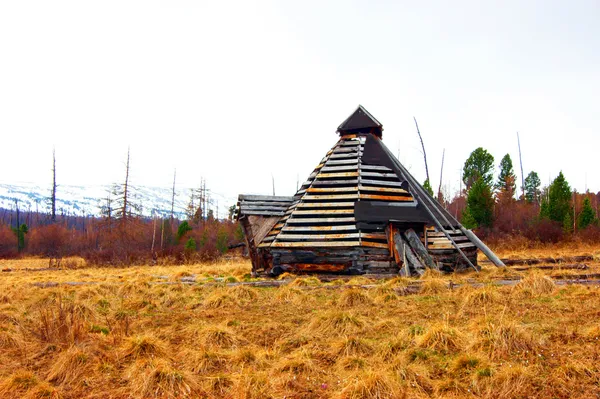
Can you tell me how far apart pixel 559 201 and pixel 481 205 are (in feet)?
18.7

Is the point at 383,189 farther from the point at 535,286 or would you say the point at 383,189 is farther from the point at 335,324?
the point at 335,324

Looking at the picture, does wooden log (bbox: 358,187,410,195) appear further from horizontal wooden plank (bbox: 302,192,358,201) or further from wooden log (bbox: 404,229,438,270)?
wooden log (bbox: 404,229,438,270)

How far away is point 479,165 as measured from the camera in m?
50.0

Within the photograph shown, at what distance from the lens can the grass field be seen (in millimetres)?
4703

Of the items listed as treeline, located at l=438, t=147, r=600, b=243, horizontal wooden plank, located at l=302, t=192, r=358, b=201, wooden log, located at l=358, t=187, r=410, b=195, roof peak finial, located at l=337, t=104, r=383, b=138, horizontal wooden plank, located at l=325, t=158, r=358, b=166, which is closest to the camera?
horizontal wooden plank, located at l=302, t=192, r=358, b=201

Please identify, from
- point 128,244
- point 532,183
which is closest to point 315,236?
point 128,244

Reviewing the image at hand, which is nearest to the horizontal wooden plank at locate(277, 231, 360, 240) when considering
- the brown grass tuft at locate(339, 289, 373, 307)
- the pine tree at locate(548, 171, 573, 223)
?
the brown grass tuft at locate(339, 289, 373, 307)

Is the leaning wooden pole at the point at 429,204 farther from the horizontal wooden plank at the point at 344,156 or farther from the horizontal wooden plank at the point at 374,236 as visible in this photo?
the horizontal wooden plank at the point at 374,236

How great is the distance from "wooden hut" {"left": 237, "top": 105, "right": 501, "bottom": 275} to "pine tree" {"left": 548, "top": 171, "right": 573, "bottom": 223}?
23389 millimetres

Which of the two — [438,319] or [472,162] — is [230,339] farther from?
[472,162]

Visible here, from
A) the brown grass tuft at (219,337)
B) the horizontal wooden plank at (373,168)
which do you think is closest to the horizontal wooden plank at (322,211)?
the horizontal wooden plank at (373,168)

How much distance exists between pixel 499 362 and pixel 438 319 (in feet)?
7.07

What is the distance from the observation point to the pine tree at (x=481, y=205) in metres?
37.3

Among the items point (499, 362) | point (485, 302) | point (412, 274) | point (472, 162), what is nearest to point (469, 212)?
point (472, 162)
